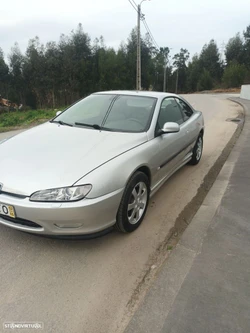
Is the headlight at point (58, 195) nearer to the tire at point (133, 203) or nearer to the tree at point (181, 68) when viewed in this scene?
the tire at point (133, 203)

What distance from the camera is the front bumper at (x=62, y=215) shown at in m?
2.17

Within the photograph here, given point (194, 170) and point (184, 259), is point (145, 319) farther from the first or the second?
point (194, 170)

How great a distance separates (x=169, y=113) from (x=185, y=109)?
862mm

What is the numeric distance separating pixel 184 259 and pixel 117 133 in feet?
4.99

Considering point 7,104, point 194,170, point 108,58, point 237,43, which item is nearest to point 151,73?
point 108,58

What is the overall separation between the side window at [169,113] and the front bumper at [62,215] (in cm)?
144

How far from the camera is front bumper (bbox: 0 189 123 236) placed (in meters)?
2.17

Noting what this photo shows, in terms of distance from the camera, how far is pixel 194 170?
470cm

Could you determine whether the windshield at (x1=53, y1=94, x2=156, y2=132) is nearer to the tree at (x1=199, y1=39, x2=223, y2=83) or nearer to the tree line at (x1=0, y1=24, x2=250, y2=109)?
the tree line at (x1=0, y1=24, x2=250, y2=109)

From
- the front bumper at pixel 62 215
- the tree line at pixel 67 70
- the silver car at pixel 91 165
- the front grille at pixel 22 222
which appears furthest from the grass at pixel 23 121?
the tree line at pixel 67 70

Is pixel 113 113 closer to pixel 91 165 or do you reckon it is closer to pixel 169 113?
pixel 169 113

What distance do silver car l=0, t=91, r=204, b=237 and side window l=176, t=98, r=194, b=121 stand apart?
1.73 feet

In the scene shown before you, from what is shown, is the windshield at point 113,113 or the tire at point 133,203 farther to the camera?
the windshield at point 113,113

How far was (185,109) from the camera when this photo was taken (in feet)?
14.7
